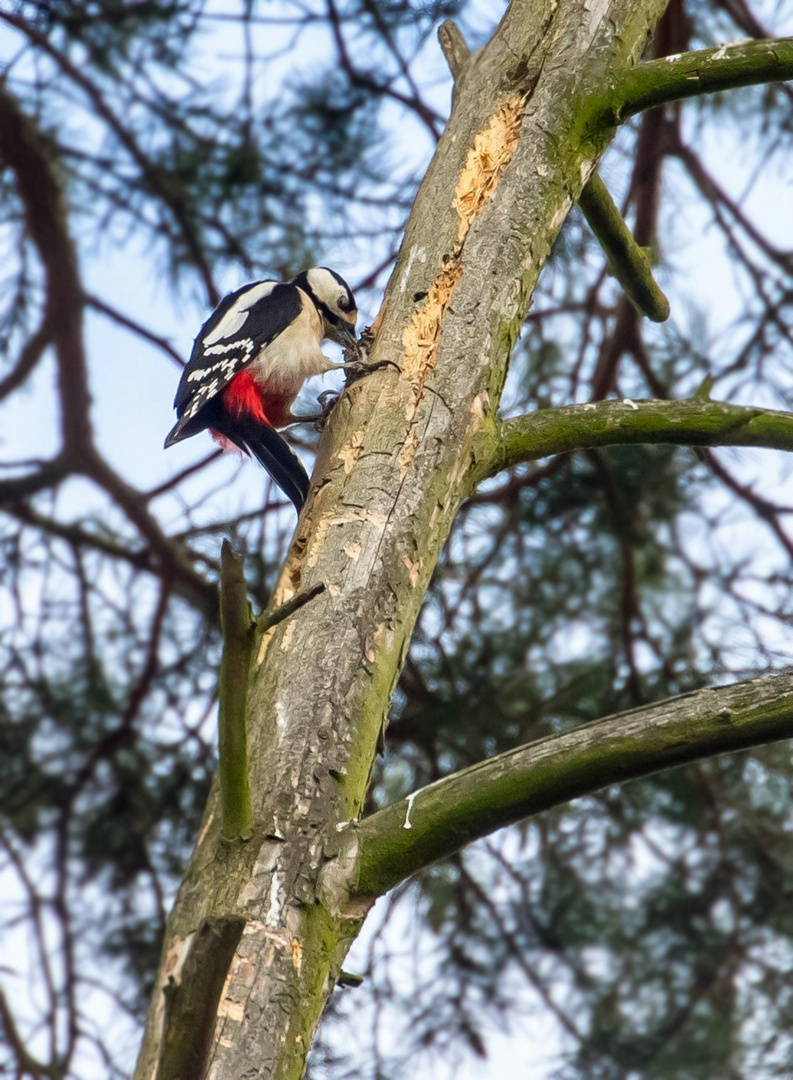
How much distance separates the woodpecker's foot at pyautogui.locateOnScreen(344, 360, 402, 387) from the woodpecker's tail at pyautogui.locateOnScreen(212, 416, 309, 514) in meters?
0.74

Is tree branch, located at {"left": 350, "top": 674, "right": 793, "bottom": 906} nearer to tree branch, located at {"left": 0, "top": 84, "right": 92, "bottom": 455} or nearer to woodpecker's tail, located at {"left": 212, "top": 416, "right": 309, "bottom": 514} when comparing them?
woodpecker's tail, located at {"left": 212, "top": 416, "right": 309, "bottom": 514}

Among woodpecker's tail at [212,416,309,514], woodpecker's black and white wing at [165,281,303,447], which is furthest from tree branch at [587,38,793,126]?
woodpecker's black and white wing at [165,281,303,447]

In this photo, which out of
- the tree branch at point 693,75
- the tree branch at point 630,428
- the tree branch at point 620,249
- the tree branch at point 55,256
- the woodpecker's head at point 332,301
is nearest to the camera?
the tree branch at point 630,428

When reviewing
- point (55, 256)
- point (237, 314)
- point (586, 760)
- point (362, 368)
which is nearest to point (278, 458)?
point (237, 314)

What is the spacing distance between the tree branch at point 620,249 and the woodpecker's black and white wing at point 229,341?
3.28 ft

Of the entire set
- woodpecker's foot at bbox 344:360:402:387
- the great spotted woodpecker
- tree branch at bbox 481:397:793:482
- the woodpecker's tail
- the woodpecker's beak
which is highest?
the woodpecker's beak

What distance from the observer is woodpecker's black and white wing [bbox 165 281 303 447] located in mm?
2816

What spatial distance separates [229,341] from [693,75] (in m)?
1.35

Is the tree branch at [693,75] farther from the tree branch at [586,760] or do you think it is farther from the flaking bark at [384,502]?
the tree branch at [586,760]

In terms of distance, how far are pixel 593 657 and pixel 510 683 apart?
1.00 feet

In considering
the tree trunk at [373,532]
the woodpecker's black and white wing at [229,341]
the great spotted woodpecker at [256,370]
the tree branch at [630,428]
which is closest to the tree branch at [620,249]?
the tree trunk at [373,532]

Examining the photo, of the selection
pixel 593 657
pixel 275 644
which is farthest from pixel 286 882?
pixel 593 657

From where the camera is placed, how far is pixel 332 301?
3.27 metres

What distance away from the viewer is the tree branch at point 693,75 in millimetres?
1944
